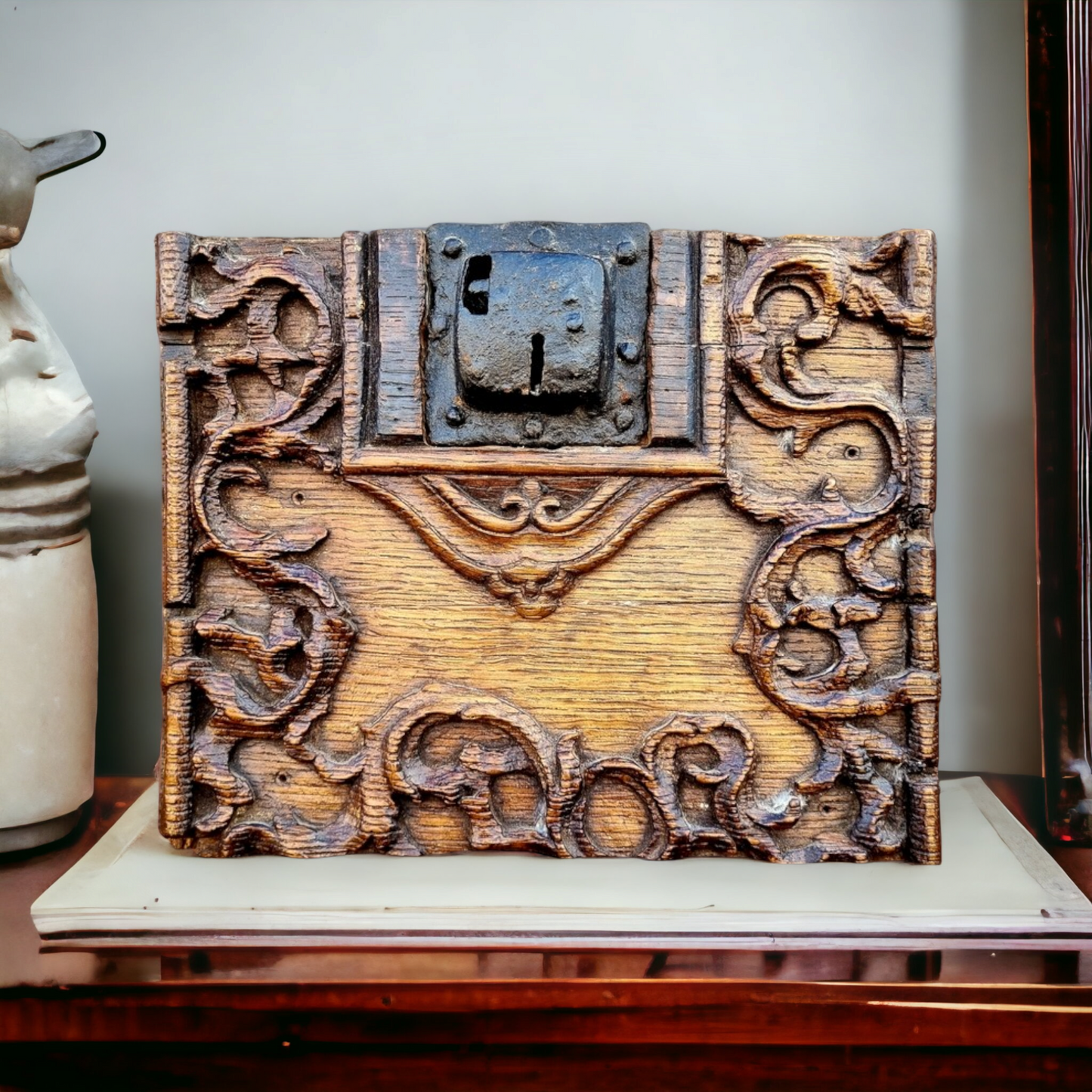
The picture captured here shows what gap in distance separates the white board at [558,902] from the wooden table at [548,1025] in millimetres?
25

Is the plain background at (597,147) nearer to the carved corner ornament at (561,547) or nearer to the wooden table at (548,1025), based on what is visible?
the carved corner ornament at (561,547)

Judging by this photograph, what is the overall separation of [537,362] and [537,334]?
0.07 ft

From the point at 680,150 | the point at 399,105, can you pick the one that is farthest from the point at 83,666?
the point at 680,150

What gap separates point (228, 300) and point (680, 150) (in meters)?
0.45

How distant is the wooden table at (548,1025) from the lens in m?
0.60

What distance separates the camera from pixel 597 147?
0.95 meters

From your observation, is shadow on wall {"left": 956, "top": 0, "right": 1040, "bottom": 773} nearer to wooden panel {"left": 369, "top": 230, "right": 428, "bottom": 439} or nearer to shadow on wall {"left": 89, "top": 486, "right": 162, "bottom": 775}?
wooden panel {"left": 369, "top": 230, "right": 428, "bottom": 439}

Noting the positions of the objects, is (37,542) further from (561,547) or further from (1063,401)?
(1063,401)

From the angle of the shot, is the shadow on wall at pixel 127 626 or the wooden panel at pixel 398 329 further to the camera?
the shadow on wall at pixel 127 626

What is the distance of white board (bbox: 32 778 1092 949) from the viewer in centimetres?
65

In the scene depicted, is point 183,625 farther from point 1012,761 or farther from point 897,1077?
point 1012,761

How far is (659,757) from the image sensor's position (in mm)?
746

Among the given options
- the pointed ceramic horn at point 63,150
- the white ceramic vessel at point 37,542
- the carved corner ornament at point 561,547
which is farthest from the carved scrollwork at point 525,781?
the pointed ceramic horn at point 63,150

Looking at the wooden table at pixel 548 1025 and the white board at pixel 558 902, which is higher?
the white board at pixel 558 902
